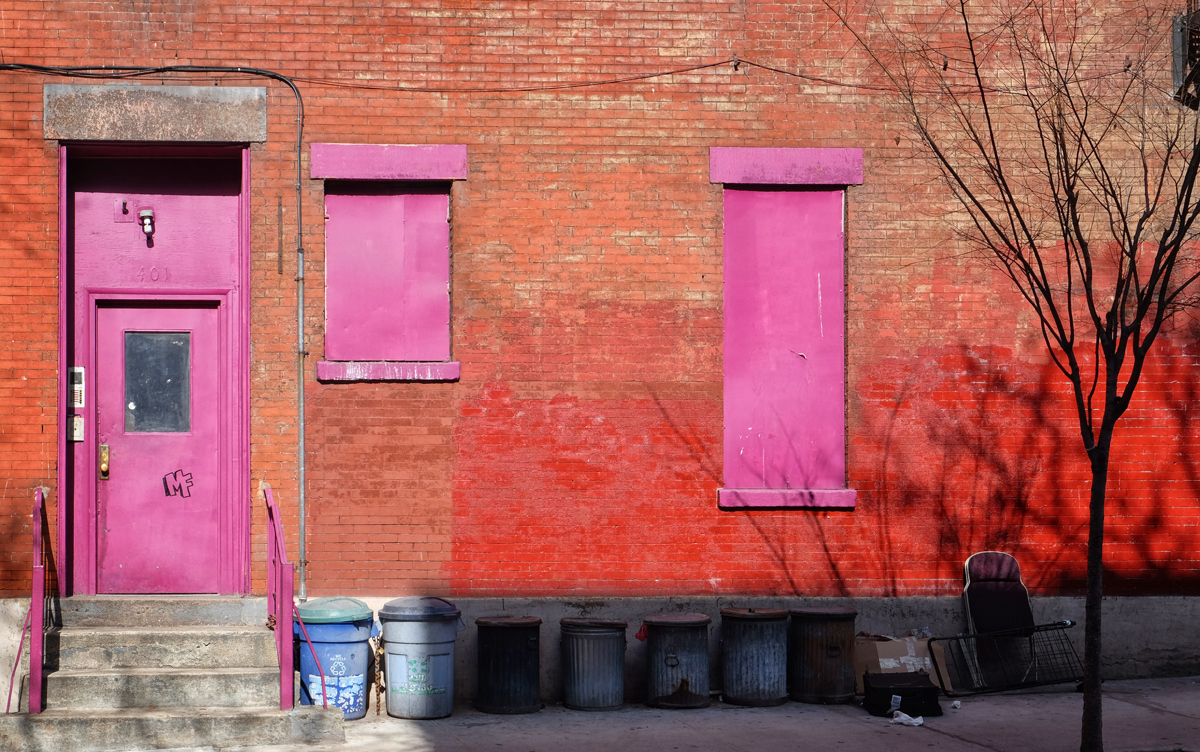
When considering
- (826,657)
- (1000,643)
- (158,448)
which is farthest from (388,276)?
(1000,643)

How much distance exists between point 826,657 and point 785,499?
4.24ft

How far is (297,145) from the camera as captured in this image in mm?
9055

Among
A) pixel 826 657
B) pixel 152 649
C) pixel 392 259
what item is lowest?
pixel 826 657

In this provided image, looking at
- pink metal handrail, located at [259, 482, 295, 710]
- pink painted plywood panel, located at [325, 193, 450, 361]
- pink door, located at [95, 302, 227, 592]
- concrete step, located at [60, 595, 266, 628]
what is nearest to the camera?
pink metal handrail, located at [259, 482, 295, 710]

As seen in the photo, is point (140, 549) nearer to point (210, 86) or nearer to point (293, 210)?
point (293, 210)

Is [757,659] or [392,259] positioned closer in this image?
[757,659]

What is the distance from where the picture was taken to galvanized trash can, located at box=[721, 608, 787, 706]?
8844 millimetres

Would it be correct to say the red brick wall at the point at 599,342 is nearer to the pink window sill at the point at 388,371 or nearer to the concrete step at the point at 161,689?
the pink window sill at the point at 388,371

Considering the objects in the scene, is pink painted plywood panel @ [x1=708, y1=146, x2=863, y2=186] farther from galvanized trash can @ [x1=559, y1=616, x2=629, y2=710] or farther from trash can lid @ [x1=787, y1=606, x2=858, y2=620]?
galvanized trash can @ [x1=559, y1=616, x2=629, y2=710]

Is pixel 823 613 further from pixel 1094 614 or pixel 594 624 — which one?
pixel 1094 614

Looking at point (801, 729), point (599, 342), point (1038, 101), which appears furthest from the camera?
point (1038, 101)

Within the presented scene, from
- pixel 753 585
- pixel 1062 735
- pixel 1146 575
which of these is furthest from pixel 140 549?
pixel 1146 575

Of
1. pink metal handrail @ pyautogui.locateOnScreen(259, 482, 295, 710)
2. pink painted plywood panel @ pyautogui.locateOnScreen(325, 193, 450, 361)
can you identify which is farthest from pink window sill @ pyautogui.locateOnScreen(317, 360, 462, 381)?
pink metal handrail @ pyautogui.locateOnScreen(259, 482, 295, 710)

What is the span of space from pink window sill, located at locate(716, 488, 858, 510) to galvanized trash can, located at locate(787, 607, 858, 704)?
90 cm
